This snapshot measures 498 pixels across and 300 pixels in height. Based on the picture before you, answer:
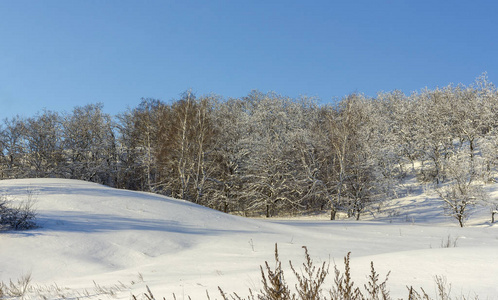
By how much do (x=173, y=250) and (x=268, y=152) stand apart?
22.8 meters

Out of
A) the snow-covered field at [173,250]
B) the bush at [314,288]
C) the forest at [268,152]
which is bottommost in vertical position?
the snow-covered field at [173,250]

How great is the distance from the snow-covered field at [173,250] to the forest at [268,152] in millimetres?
12885

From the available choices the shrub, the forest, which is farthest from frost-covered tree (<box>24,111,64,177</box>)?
the shrub

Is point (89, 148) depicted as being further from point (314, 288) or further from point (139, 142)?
point (314, 288)

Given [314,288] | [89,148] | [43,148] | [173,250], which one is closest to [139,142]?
[89,148]

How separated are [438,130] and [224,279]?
37.2 m

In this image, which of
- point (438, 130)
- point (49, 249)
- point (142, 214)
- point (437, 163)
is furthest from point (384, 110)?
point (49, 249)

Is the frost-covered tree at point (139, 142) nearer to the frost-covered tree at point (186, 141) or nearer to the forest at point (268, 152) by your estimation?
the forest at point (268, 152)

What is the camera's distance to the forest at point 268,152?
88.2ft

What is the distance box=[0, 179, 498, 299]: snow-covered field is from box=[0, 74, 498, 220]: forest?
1289 cm

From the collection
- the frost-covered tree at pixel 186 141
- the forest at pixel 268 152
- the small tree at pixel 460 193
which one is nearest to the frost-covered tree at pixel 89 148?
the forest at pixel 268 152

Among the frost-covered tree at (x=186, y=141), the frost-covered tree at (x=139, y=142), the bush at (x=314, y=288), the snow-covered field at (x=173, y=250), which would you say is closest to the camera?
the bush at (x=314, y=288)

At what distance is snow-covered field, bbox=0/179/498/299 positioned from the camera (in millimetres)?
4219

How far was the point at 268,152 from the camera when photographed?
31.2 metres
